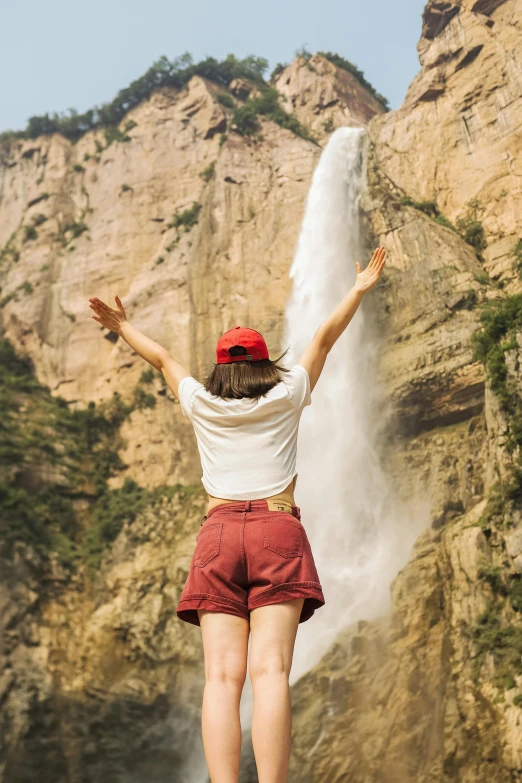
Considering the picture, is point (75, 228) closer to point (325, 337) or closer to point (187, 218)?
point (187, 218)

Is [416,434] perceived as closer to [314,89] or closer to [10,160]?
[314,89]

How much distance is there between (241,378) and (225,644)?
89 centimetres

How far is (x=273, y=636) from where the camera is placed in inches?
94.1

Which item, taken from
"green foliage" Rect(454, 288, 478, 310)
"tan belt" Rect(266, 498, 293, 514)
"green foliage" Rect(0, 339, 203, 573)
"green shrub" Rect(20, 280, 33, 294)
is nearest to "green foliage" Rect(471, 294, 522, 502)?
"green foliage" Rect(454, 288, 478, 310)

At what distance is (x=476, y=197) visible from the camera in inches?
898

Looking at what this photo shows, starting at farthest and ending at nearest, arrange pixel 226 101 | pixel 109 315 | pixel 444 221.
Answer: pixel 226 101 < pixel 444 221 < pixel 109 315

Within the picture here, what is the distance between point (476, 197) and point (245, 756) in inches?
647

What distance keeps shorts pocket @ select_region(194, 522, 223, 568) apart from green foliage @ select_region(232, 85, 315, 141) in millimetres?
27504

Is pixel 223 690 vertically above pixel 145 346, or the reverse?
pixel 145 346

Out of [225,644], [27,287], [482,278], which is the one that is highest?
[27,287]

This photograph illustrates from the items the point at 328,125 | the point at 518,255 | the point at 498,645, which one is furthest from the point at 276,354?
the point at 328,125

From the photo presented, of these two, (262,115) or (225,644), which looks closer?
(225,644)

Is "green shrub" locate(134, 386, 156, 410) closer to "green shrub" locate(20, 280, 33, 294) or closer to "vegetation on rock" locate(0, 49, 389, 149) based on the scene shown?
"green shrub" locate(20, 280, 33, 294)

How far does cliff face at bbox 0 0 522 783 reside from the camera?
12.3 m
